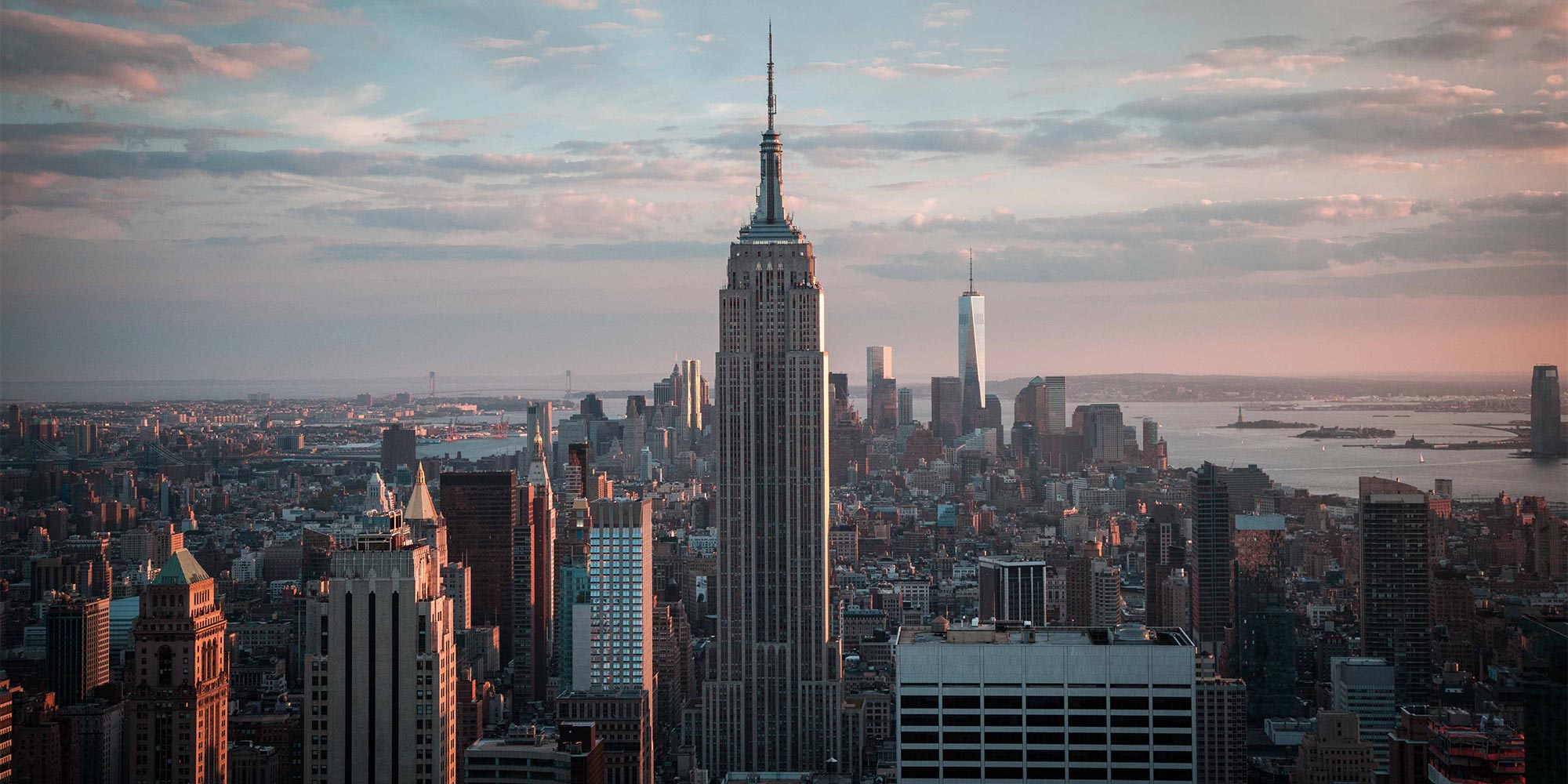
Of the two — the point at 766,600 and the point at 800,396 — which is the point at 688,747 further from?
the point at 800,396

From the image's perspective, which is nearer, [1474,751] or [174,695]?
[1474,751]

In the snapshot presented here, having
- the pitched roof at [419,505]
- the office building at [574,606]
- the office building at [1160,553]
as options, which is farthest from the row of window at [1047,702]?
the office building at [1160,553]

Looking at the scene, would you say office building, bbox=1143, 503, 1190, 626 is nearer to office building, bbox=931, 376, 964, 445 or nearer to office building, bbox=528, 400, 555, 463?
office building, bbox=931, 376, 964, 445

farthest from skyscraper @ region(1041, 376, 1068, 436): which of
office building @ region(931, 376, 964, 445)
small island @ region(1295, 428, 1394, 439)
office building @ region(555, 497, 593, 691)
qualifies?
office building @ region(555, 497, 593, 691)

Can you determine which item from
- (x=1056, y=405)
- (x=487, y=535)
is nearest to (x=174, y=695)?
(x=487, y=535)

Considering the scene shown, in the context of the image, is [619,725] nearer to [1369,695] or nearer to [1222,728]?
[1222,728]

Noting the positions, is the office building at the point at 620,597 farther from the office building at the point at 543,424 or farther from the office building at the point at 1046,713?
the office building at the point at 1046,713

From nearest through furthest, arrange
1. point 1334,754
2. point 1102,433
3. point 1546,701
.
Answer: point 1546,701 < point 1334,754 < point 1102,433
